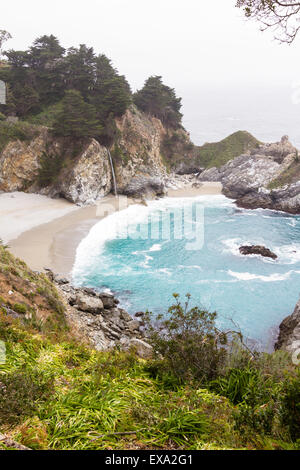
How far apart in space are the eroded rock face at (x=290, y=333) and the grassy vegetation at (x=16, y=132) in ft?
109

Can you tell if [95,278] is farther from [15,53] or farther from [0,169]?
[15,53]

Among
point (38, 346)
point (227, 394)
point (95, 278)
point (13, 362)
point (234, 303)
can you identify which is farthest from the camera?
point (95, 278)

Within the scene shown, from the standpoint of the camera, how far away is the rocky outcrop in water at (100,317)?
1212 cm

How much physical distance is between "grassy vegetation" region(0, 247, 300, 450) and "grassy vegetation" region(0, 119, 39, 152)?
3363 centimetres

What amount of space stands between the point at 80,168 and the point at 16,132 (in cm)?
876

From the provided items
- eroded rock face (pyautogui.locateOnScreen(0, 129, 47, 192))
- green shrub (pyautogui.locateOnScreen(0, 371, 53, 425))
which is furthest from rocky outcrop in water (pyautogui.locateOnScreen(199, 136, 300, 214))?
green shrub (pyautogui.locateOnScreen(0, 371, 53, 425))

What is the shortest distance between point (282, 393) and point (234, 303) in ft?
46.8

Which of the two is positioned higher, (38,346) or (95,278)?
(38,346)

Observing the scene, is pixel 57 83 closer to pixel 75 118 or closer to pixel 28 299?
pixel 75 118

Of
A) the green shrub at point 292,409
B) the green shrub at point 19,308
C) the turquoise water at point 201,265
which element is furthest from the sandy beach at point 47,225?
the green shrub at point 292,409

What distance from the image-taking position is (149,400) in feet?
13.2

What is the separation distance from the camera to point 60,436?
312 cm

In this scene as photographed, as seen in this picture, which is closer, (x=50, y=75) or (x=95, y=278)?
(x=95, y=278)
